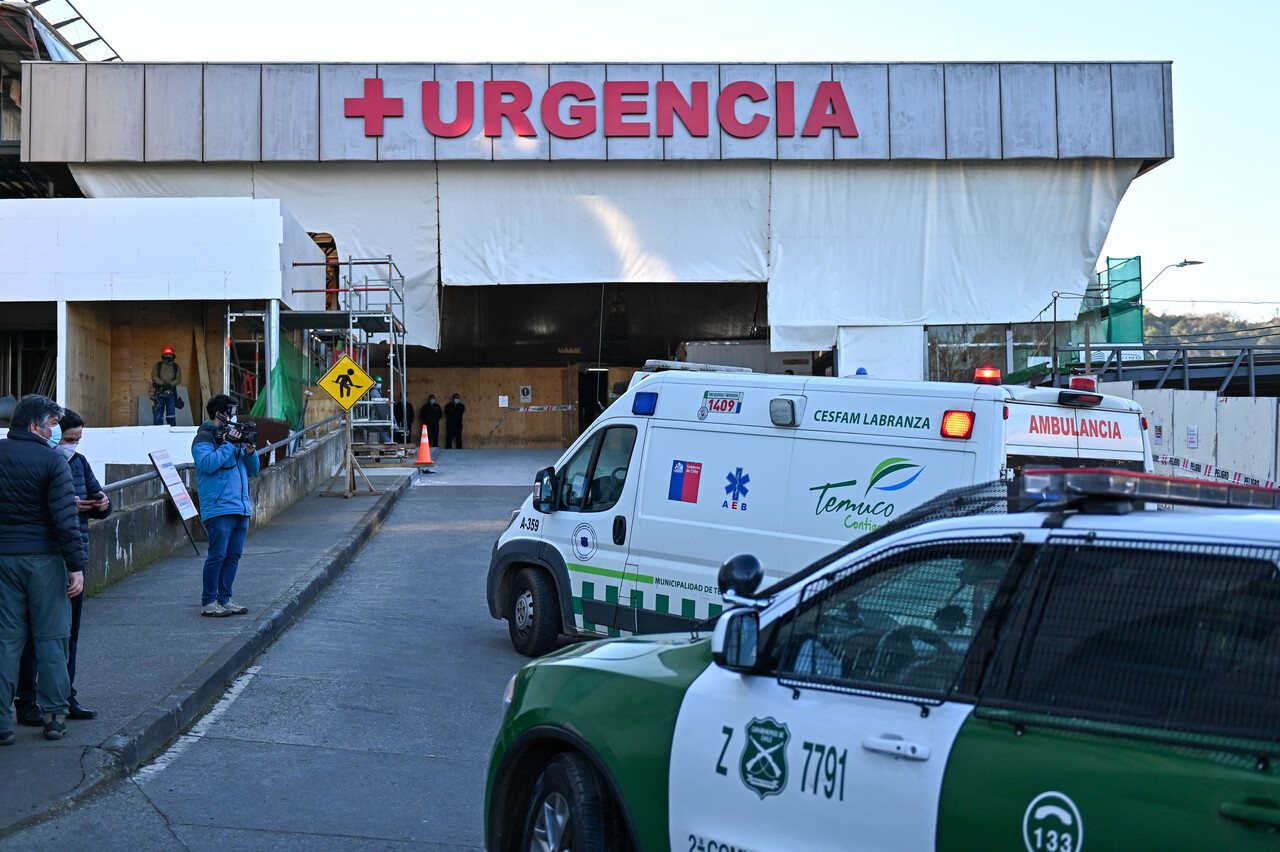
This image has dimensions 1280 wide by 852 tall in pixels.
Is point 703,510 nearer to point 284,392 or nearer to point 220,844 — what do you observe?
point 220,844

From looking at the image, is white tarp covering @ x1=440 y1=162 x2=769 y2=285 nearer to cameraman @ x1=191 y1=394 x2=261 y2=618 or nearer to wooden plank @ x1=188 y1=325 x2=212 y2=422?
wooden plank @ x1=188 y1=325 x2=212 y2=422

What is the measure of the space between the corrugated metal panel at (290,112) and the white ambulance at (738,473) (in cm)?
2265

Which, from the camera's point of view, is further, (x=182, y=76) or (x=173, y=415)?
(x=182, y=76)

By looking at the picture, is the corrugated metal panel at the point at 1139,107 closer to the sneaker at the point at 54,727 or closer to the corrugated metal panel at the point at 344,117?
the corrugated metal panel at the point at 344,117

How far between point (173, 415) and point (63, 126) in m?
9.80

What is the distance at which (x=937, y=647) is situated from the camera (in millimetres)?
3152

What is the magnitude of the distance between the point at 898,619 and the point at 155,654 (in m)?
6.76

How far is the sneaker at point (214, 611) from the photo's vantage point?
32.9ft

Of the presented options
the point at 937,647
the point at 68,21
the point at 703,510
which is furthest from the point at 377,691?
the point at 68,21

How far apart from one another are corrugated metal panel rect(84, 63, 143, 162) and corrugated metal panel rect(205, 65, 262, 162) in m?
1.67

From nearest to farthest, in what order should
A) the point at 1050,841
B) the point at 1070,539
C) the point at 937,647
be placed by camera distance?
the point at 1050,841, the point at 1070,539, the point at 937,647

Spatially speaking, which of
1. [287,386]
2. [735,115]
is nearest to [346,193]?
[287,386]

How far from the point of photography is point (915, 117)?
29.9 meters

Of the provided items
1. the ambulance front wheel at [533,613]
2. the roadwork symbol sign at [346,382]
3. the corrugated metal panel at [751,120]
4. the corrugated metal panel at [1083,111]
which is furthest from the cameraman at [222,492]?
the corrugated metal panel at [1083,111]
